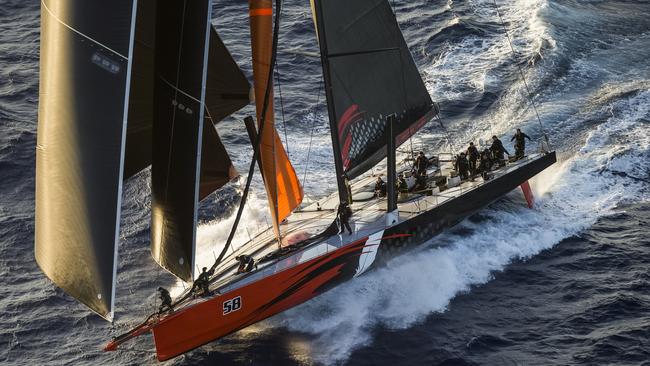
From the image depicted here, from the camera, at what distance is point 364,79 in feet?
96.5

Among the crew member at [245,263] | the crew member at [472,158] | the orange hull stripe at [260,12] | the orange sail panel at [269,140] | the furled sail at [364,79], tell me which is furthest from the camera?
the crew member at [472,158]

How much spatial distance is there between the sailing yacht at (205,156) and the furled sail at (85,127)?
30 mm

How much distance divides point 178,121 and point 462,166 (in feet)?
42.0

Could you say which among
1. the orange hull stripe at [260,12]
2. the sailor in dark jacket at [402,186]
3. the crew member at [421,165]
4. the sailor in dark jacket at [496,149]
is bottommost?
the sailor in dark jacket at [402,186]

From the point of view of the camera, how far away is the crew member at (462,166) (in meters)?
32.9

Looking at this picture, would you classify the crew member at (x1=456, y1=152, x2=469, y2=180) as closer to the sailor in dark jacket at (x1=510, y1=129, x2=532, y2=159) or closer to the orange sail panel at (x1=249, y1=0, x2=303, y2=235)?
the sailor in dark jacket at (x1=510, y1=129, x2=532, y2=159)

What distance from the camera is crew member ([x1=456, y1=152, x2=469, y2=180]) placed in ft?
108

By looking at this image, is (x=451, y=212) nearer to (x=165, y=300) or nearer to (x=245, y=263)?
(x=245, y=263)

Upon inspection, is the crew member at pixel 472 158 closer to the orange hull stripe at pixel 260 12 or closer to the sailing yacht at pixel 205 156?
the sailing yacht at pixel 205 156

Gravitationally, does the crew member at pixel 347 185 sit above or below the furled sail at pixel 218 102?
below

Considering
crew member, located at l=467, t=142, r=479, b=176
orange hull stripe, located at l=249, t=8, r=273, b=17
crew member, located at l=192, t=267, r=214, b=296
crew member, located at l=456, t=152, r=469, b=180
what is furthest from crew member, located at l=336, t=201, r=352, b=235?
orange hull stripe, located at l=249, t=8, r=273, b=17

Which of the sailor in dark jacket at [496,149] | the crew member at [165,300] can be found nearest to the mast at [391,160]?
the sailor in dark jacket at [496,149]

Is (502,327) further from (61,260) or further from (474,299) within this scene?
(61,260)

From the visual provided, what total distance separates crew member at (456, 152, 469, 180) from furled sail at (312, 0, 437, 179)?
1.98 meters
